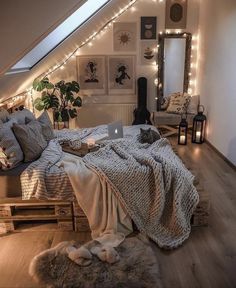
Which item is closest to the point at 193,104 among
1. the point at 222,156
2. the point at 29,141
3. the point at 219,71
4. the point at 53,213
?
the point at 219,71

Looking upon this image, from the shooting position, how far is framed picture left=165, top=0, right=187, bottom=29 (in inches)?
199

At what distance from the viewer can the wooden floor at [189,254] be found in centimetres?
188

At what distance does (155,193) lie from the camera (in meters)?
2.31

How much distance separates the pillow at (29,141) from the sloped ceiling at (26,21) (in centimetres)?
77

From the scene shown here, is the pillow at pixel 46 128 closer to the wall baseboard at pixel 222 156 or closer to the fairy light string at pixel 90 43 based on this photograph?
the fairy light string at pixel 90 43

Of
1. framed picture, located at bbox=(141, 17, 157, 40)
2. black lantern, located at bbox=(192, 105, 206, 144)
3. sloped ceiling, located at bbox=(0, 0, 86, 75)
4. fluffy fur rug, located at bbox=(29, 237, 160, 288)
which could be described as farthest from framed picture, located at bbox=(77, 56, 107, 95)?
fluffy fur rug, located at bbox=(29, 237, 160, 288)

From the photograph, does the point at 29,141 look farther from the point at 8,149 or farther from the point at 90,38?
the point at 90,38

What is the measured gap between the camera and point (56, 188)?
90.4 inches

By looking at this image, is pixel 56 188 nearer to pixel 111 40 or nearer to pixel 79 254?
pixel 79 254

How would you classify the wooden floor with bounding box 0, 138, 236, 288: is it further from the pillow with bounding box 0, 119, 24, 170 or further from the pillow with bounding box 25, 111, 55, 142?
the pillow with bounding box 25, 111, 55, 142

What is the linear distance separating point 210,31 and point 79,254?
13.5 feet

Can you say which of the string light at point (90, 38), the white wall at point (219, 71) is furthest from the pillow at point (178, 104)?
the string light at point (90, 38)

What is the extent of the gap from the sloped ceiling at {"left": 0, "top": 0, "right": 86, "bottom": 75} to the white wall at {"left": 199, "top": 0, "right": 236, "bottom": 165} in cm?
268

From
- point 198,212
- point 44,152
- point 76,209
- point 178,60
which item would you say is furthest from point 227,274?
point 178,60
